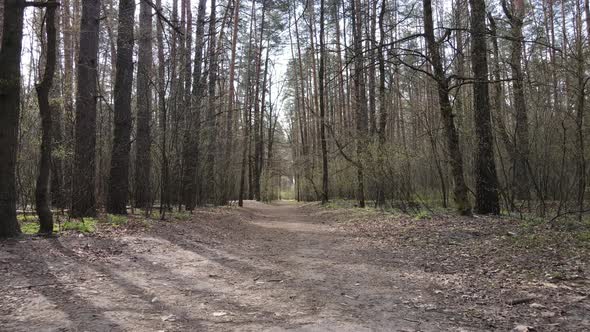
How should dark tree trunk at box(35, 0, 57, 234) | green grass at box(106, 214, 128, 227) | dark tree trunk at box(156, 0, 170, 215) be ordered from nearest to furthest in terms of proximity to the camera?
dark tree trunk at box(35, 0, 57, 234) < green grass at box(106, 214, 128, 227) < dark tree trunk at box(156, 0, 170, 215)

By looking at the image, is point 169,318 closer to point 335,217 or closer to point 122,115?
point 122,115

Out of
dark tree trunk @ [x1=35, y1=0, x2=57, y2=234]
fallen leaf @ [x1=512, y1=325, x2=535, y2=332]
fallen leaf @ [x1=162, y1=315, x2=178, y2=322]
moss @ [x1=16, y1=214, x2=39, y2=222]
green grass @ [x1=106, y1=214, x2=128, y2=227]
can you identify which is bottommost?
fallen leaf @ [x1=512, y1=325, x2=535, y2=332]

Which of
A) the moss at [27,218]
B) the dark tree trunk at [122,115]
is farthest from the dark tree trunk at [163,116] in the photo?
the moss at [27,218]

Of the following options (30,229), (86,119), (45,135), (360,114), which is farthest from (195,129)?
(360,114)

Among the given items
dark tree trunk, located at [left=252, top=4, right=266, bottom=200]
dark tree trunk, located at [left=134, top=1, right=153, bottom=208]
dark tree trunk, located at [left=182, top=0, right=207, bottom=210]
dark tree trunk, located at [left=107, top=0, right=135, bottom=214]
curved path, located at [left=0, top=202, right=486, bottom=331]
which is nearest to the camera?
curved path, located at [left=0, top=202, right=486, bottom=331]

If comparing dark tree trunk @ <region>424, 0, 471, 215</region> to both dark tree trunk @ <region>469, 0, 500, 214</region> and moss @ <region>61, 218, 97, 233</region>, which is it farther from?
moss @ <region>61, 218, 97, 233</region>

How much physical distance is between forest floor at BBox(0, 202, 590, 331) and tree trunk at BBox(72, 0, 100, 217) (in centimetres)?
126

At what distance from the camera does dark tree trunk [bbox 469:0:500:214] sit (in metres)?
9.95

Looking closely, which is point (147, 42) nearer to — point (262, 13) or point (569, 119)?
point (569, 119)

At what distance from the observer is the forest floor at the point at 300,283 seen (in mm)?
3748

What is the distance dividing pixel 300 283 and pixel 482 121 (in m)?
7.05

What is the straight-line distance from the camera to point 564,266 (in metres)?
4.97

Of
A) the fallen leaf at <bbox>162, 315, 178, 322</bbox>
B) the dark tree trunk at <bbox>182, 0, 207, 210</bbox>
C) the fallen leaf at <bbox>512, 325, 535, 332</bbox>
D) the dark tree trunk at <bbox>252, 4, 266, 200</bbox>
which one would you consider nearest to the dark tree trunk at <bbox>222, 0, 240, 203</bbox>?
the dark tree trunk at <bbox>182, 0, 207, 210</bbox>

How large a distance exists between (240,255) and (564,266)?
16.1ft
